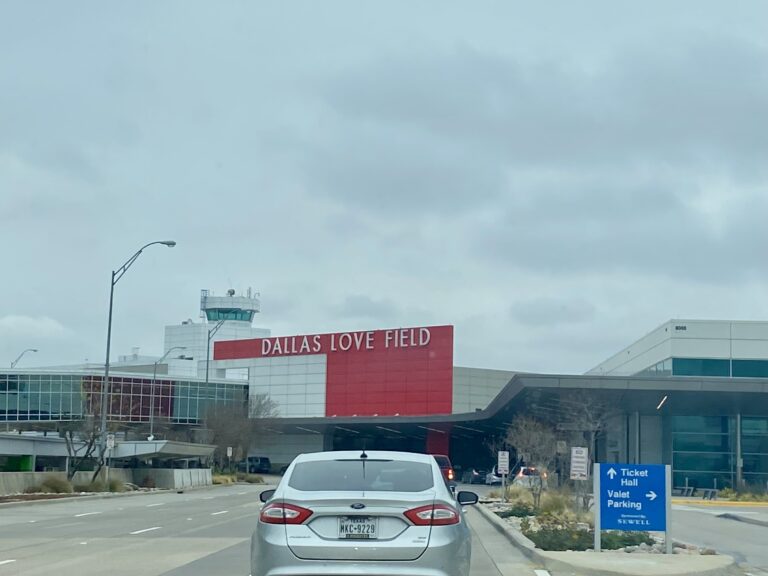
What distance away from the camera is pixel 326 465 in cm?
1091

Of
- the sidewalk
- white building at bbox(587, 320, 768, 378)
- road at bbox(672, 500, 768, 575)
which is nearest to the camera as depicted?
the sidewalk

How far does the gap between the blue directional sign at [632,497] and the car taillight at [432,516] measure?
7073mm

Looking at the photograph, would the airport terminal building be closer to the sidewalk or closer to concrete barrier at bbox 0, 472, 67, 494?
concrete barrier at bbox 0, 472, 67, 494

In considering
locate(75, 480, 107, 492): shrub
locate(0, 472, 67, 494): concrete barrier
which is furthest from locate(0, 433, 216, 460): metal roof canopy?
locate(0, 472, 67, 494): concrete barrier

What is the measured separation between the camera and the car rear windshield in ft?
34.3

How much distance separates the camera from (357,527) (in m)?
9.95

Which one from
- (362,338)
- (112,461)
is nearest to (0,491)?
(112,461)

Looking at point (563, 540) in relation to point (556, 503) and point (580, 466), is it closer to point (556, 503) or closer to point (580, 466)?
point (580, 466)

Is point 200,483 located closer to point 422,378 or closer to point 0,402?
point 422,378

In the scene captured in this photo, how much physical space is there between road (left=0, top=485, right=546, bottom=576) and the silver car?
504 centimetres

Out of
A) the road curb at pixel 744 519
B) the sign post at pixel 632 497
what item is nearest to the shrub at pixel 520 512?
the road curb at pixel 744 519

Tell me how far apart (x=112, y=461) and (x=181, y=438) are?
32914 mm

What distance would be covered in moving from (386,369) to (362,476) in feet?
240

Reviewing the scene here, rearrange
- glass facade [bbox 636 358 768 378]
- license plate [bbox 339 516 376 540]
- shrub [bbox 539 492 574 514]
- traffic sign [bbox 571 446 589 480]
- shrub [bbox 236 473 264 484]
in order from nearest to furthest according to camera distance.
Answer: license plate [bbox 339 516 376 540] → traffic sign [bbox 571 446 589 480] → shrub [bbox 539 492 574 514] → glass facade [bbox 636 358 768 378] → shrub [bbox 236 473 264 484]
